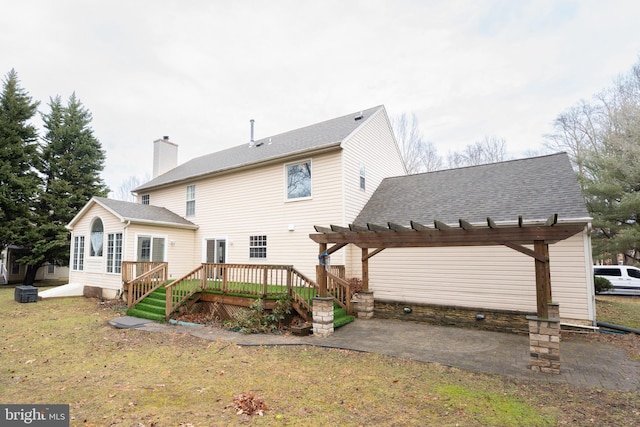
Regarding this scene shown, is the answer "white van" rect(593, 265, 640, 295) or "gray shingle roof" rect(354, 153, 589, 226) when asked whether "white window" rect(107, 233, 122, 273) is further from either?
"white van" rect(593, 265, 640, 295)

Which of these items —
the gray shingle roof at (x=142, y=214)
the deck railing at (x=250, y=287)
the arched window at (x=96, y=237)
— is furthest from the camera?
the arched window at (x=96, y=237)

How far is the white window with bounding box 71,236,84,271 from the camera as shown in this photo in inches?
576

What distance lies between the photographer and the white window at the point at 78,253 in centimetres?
1464

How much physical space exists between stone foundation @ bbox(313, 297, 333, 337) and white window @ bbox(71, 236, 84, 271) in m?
12.9

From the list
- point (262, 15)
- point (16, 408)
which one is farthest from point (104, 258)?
point (262, 15)

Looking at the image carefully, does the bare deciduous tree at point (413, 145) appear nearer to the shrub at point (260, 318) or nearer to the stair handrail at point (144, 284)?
the shrub at point (260, 318)

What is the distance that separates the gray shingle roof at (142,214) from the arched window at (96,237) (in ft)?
3.90

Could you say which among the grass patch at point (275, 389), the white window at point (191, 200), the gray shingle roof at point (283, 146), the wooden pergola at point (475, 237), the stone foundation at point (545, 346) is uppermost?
the gray shingle roof at point (283, 146)

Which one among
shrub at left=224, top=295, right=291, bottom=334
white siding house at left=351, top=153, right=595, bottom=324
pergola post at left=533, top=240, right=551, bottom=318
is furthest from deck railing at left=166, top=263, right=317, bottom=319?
pergola post at left=533, top=240, right=551, bottom=318

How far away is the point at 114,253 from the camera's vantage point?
12.9m

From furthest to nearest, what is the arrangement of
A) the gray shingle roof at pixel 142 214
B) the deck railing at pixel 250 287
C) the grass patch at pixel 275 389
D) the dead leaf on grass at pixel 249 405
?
the gray shingle roof at pixel 142 214 < the deck railing at pixel 250 287 < the dead leaf on grass at pixel 249 405 < the grass patch at pixel 275 389

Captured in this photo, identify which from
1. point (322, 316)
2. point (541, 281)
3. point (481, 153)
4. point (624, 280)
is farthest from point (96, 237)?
point (481, 153)

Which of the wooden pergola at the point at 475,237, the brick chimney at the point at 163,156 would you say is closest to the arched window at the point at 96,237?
the brick chimney at the point at 163,156

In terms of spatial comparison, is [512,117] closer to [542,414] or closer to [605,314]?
[605,314]
